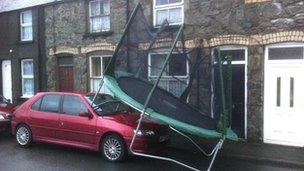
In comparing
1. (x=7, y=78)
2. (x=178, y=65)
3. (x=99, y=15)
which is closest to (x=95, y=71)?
(x=99, y=15)

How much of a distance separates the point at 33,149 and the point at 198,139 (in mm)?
4807

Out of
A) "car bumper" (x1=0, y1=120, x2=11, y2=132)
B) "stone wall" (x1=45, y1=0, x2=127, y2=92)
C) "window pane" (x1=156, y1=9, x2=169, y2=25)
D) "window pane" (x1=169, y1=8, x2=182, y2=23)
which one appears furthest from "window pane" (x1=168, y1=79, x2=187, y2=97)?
"stone wall" (x1=45, y1=0, x2=127, y2=92)

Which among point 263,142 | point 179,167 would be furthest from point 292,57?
point 179,167

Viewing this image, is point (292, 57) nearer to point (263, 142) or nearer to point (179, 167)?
point (263, 142)

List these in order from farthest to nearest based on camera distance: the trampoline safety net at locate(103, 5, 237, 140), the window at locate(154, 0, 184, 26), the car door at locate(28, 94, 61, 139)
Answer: the window at locate(154, 0, 184, 26) < the car door at locate(28, 94, 61, 139) < the trampoline safety net at locate(103, 5, 237, 140)

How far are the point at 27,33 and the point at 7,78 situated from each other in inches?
110

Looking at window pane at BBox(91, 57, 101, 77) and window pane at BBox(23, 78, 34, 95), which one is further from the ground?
window pane at BBox(91, 57, 101, 77)

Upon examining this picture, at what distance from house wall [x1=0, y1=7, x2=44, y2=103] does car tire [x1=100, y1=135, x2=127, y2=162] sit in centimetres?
961

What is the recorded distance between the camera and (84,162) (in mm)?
9938

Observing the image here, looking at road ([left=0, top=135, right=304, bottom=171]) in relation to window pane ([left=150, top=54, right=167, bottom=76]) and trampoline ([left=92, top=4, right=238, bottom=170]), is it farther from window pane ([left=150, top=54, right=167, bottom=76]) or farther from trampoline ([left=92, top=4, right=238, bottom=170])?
window pane ([left=150, top=54, right=167, bottom=76])

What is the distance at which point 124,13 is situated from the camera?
15430 millimetres

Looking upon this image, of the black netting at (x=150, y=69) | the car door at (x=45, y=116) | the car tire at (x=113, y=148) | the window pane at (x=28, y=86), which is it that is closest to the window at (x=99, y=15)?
the window pane at (x=28, y=86)

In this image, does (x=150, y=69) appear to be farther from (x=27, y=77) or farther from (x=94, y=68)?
(x=27, y=77)

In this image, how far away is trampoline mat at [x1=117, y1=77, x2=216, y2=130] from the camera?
9078mm
